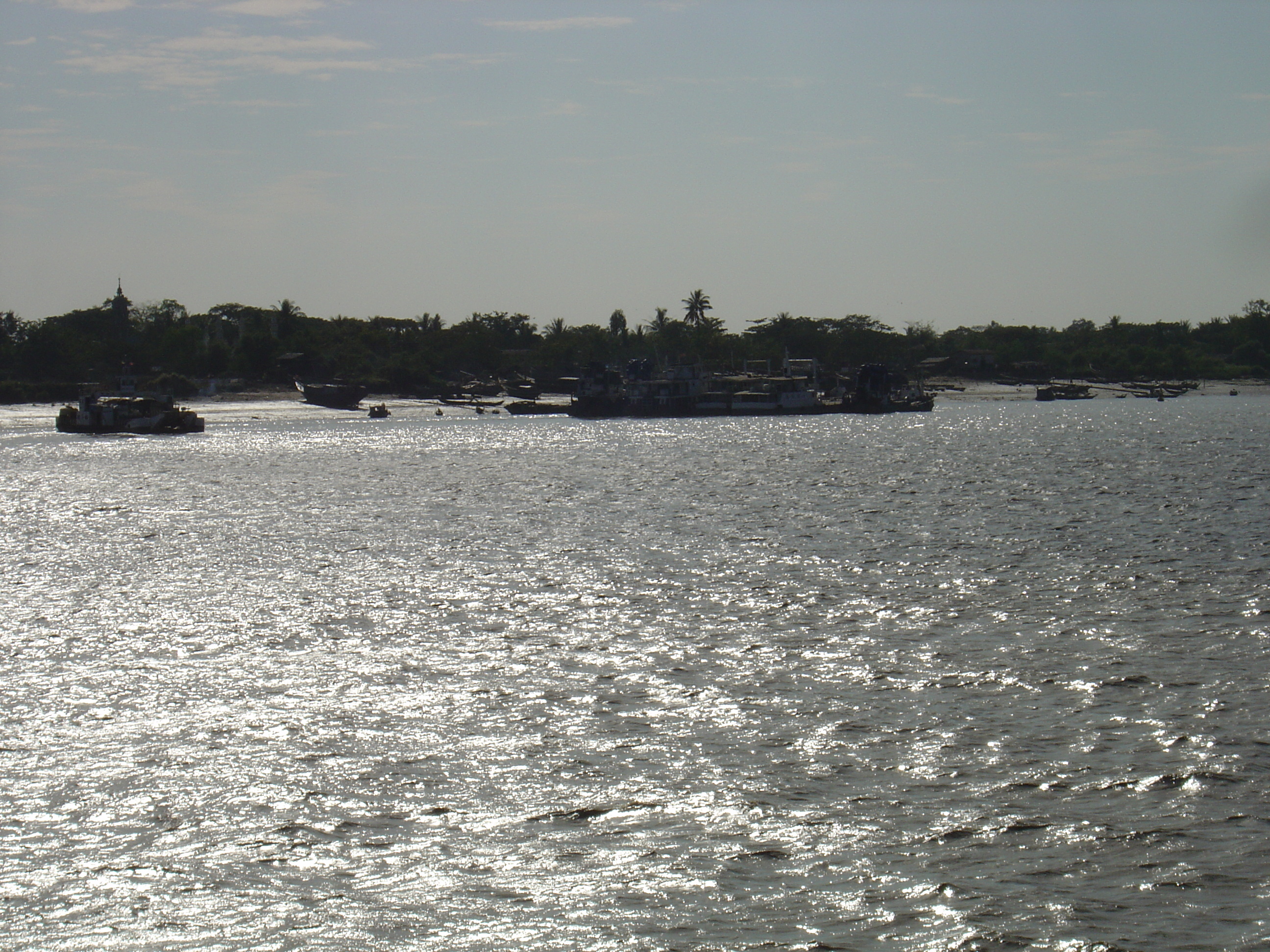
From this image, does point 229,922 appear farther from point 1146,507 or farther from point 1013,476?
point 1013,476

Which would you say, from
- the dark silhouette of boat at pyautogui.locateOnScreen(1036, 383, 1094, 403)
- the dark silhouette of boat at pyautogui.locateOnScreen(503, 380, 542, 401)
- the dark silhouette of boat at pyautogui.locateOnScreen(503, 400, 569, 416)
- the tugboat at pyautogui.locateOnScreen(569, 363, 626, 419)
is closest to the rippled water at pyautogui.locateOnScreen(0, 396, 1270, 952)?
the tugboat at pyautogui.locateOnScreen(569, 363, 626, 419)

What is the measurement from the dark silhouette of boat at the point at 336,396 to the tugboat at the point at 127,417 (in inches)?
1699

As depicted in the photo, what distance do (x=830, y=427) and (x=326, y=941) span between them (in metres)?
118

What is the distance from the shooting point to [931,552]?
102 ft

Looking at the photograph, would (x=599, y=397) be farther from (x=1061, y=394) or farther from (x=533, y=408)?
(x=1061, y=394)

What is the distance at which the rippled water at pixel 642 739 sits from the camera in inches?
386

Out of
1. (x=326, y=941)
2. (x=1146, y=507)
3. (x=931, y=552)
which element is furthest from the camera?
(x=1146, y=507)

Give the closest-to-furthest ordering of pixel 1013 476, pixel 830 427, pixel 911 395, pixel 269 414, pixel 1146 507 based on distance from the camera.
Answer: pixel 1146 507 → pixel 1013 476 → pixel 830 427 → pixel 269 414 → pixel 911 395

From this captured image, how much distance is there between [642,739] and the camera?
47.6 feet

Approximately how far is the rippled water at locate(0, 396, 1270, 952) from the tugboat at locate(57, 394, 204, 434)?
74.4m

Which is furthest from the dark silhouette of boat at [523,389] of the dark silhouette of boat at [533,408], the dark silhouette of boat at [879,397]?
the dark silhouette of boat at [879,397]

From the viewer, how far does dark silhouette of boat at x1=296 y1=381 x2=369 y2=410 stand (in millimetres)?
157625

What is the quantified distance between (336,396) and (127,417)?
49697 millimetres

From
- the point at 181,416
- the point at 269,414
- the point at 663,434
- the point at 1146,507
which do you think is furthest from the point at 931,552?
the point at 269,414
